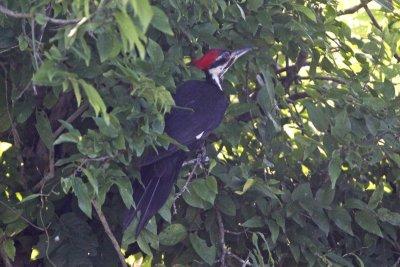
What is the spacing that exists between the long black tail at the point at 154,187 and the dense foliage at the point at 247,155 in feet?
0.16

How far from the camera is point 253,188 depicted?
3.96 m

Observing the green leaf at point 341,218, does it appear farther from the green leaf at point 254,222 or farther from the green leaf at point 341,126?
the green leaf at point 341,126

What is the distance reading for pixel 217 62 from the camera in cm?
416

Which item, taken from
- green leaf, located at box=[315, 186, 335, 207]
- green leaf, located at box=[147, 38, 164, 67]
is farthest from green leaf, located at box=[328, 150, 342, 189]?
green leaf, located at box=[147, 38, 164, 67]

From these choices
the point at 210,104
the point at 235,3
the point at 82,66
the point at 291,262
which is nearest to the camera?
the point at 82,66

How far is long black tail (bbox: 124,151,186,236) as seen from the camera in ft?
12.2

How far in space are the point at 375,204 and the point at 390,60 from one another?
64 centimetres

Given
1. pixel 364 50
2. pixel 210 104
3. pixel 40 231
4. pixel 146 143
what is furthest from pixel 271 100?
pixel 40 231

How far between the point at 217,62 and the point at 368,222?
93cm

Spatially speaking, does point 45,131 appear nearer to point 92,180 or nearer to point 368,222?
point 92,180

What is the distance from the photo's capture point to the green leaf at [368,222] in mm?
4094

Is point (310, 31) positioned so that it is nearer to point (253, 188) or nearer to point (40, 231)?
point (253, 188)

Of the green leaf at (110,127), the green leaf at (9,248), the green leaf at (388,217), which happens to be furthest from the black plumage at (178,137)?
the green leaf at (388,217)

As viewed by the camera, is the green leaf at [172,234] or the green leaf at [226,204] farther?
the green leaf at [226,204]
